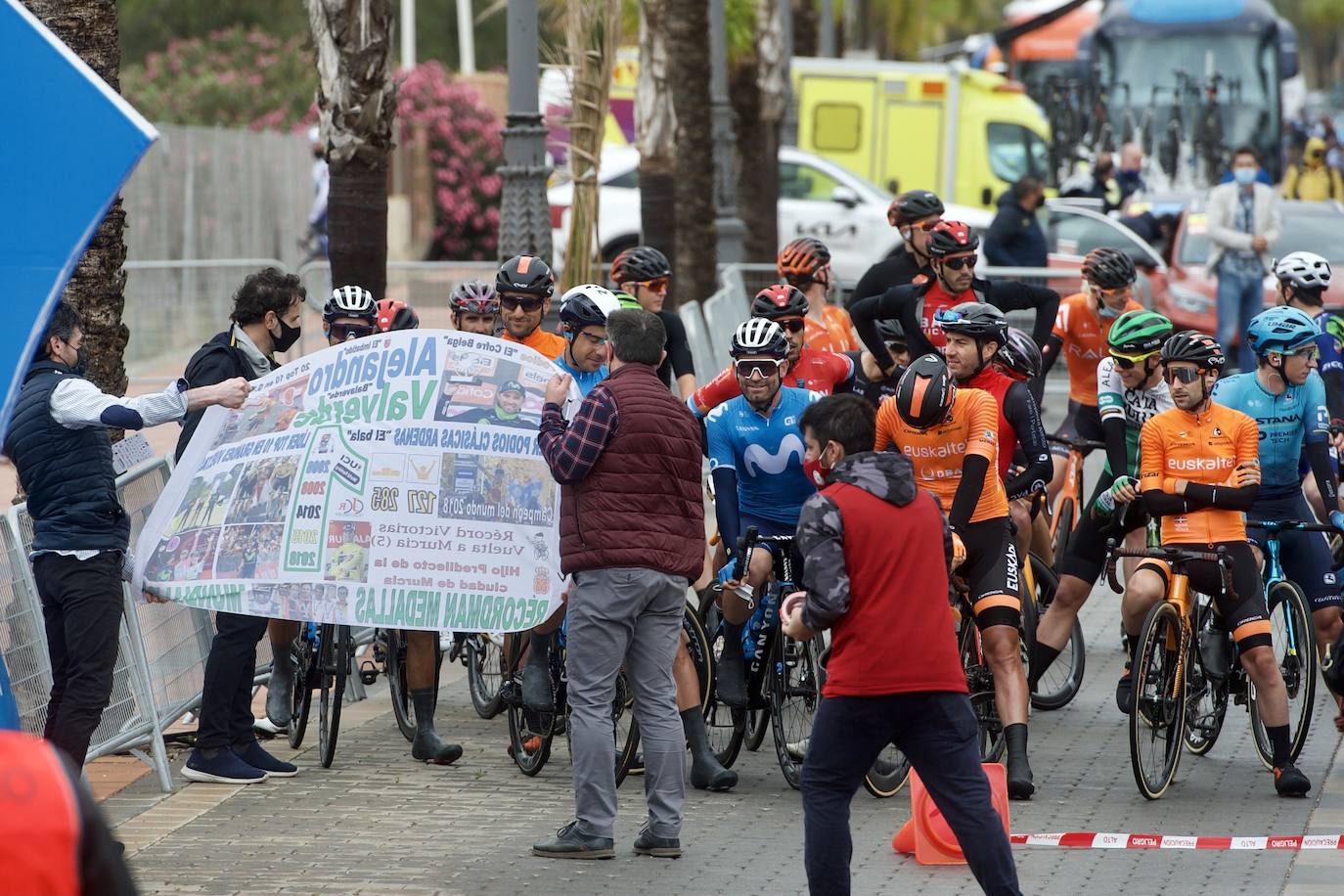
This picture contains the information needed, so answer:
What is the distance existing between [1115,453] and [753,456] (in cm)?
180

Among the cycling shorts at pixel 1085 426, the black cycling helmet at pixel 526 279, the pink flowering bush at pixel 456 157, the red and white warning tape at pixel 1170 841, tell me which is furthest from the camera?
the pink flowering bush at pixel 456 157

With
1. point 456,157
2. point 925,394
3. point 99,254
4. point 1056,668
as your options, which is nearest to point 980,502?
point 925,394

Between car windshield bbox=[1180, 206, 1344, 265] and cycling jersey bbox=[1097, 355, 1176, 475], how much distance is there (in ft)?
42.8

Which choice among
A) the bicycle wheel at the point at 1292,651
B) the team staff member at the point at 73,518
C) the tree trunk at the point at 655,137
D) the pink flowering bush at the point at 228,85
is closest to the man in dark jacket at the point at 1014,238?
the tree trunk at the point at 655,137

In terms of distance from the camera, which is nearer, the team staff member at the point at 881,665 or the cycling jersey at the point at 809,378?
the team staff member at the point at 881,665

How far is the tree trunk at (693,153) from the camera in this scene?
18141mm

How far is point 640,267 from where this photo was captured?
32.0ft

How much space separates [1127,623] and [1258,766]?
996mm

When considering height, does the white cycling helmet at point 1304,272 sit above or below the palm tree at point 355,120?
below

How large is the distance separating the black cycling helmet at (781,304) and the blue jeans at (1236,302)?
38.2ft

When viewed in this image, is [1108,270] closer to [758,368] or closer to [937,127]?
[758,368]

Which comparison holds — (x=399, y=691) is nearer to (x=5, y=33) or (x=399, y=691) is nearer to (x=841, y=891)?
(x=841, y=891)

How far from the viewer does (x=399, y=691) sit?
8797 millimetres

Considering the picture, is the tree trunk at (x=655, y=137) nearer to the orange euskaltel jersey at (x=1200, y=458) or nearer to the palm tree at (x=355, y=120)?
the palm tree at (x=355, y=120)
